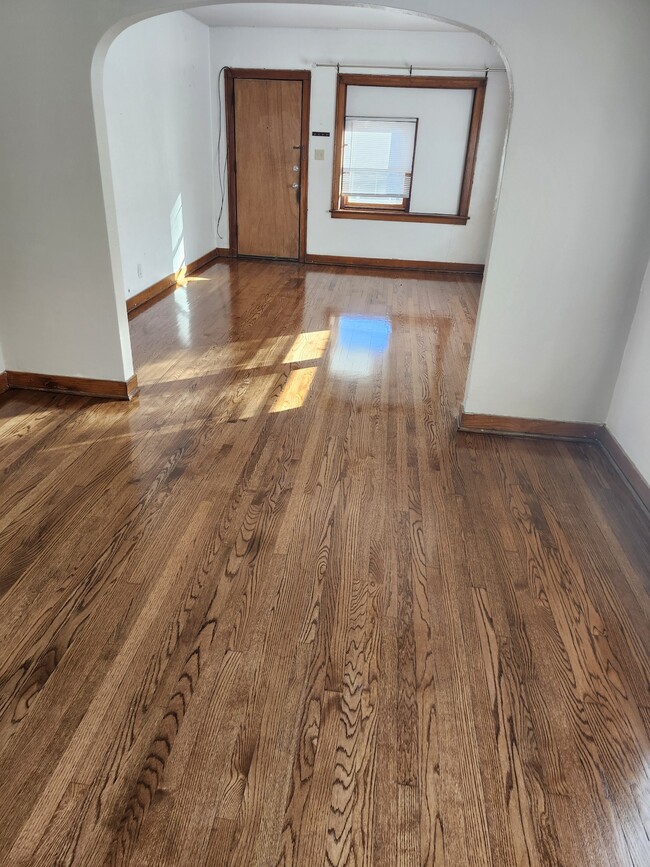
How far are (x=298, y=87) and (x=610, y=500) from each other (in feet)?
18.9

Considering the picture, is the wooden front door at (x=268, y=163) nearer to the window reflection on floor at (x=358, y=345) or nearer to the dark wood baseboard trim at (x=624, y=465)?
the window reflection on floor at (x=358, y=345)

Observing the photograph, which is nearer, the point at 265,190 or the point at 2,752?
the point at 2,752

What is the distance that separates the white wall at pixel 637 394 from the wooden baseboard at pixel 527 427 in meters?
0.16

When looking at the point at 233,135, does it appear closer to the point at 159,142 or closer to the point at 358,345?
the point at 159,142

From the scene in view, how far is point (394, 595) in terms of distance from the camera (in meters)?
1.97

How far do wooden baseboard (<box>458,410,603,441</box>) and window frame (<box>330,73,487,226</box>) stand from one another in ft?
13.9

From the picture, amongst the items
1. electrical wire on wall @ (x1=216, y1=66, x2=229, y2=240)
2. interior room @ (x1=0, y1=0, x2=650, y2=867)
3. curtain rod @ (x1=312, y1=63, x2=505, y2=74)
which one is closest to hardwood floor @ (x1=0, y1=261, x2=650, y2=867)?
interior room @ (x1=0, y1=0, x2=650, y2=867)

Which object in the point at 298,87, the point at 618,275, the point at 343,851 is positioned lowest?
the point at 343,851

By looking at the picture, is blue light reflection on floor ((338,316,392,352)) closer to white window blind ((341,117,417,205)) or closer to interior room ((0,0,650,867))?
interior room ((0,0,650,867))

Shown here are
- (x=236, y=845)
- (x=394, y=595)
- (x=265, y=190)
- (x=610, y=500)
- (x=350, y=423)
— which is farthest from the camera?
(x=265, y=190)

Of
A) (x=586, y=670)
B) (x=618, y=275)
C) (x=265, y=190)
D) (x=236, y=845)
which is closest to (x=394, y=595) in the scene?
(x=586, y=670)

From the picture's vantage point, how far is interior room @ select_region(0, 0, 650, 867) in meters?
1.36

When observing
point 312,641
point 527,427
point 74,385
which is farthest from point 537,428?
point 74,385

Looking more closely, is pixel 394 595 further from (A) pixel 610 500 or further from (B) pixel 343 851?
(A) pixel 610 500
